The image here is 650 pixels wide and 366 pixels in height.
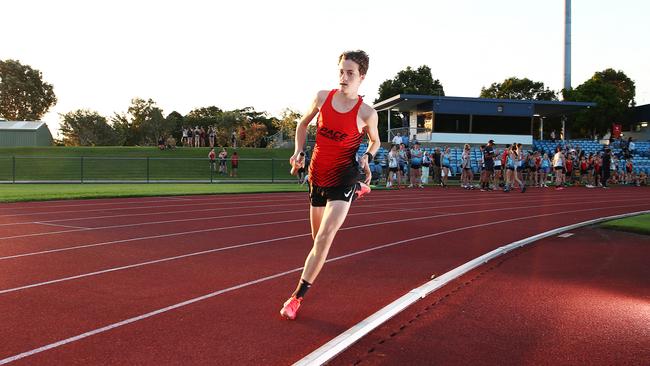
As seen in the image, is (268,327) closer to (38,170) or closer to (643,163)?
(38,170)

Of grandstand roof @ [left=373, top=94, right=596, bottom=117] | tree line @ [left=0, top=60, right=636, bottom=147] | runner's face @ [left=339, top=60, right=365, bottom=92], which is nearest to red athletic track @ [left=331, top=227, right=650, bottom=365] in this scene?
runner's face @ [left=339, top=60, right=365, bottom=92]

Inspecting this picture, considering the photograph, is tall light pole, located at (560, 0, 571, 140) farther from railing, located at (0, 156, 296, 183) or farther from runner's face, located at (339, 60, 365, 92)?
runner's face, located at (339, 60, 365, 92)

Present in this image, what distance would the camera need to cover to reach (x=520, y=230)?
9.96 meters

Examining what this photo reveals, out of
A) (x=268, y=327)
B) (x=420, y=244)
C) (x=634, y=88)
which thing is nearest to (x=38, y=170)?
(x=420, y=244)

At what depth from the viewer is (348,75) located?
4.35 m

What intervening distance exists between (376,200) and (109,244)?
962 cm

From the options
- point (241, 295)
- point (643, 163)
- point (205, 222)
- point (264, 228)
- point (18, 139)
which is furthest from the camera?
point (18, 139)

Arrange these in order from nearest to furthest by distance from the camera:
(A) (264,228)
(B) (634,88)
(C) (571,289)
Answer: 1. (C) (571,289)
2. (A) (264,228)
3. (B) (634,88)

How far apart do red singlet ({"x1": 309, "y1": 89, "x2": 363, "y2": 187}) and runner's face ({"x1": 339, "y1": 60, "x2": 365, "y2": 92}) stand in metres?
0.16

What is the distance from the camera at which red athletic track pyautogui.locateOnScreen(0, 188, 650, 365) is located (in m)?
3.69

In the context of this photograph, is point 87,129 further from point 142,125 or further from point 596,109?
point 596,109

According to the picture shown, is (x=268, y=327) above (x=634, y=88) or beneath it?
beneath

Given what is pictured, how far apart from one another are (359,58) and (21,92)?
80222 mm

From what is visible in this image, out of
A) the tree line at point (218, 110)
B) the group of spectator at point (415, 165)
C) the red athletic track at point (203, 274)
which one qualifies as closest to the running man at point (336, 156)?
the red athletic track at point (203, 274)
